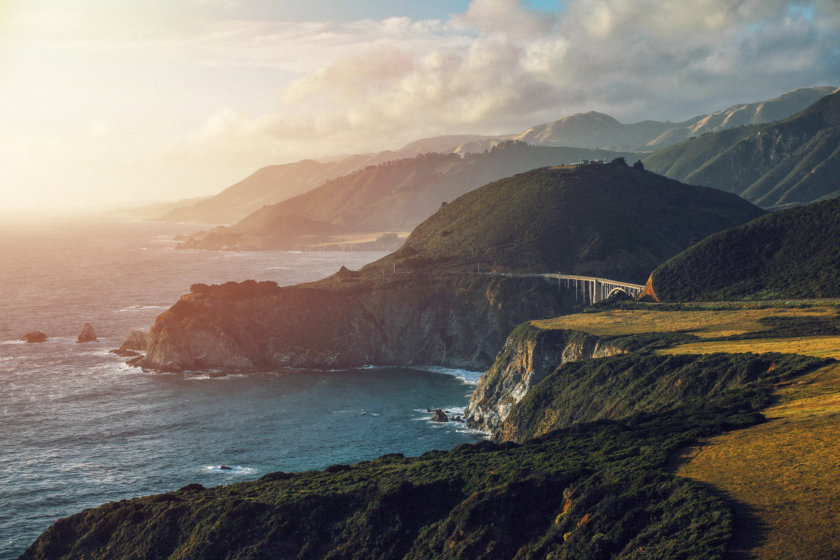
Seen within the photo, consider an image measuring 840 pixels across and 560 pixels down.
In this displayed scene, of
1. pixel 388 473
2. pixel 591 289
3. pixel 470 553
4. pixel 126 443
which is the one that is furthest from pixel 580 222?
pixel 470 553

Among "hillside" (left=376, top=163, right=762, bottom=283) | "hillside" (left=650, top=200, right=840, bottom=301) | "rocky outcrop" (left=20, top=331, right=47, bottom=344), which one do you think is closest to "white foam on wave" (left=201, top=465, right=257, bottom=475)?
"hillside" (left=650, top=200, right=840, bottom=301)

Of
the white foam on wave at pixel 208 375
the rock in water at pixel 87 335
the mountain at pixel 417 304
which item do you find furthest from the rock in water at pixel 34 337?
the white foam on wave at pixel 208 375

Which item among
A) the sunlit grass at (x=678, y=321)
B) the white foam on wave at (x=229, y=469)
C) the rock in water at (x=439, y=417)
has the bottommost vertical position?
the white foam on wave at (x=229, y=469)

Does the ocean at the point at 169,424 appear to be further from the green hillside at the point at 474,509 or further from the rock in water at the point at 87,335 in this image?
the green hillside at the point at 474,509

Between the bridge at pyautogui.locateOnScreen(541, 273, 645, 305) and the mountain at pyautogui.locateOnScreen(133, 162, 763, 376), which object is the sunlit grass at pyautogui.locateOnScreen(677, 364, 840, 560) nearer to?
the bridge at pyautogui.locateOnScreen(541, 273, 645, 305)

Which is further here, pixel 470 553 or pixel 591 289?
pixel 591 289

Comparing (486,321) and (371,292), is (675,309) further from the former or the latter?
(371,292)

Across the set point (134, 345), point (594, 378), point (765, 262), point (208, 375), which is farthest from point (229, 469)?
point (765, 262)
